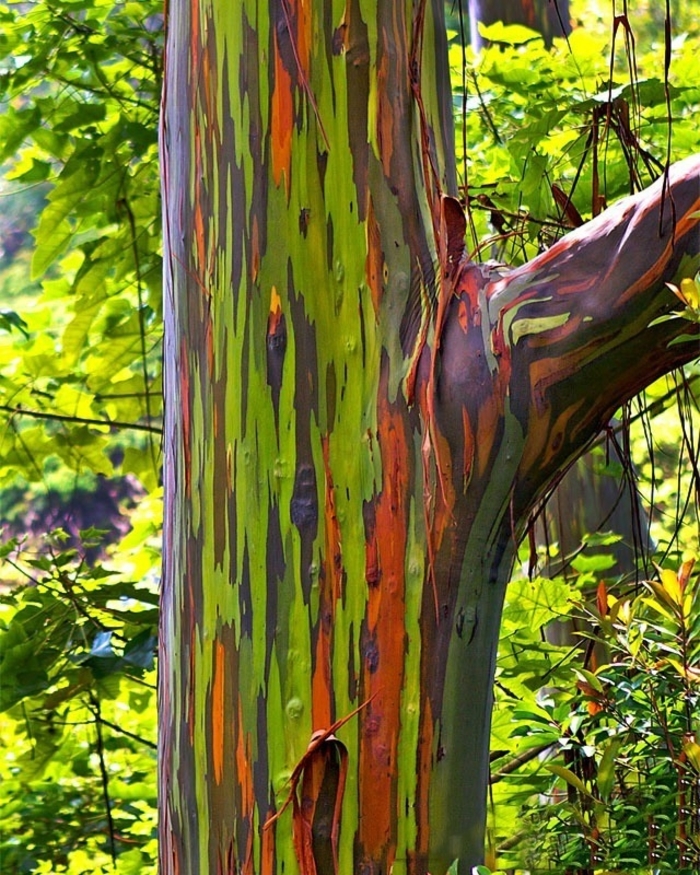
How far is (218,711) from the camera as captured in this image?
3.90 ft

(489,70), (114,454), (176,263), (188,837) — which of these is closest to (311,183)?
(176,263)

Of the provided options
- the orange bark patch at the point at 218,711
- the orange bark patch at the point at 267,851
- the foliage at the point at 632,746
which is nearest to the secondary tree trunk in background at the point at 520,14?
the foliage at the point at 632,746

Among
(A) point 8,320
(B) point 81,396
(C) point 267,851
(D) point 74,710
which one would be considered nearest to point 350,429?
(C) point 267,851

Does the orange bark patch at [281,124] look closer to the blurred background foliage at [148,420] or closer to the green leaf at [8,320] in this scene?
the blurred background foliage at [148,420]

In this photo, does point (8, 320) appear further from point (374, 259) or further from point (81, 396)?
point (374, 259)

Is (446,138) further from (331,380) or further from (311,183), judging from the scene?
(331,380)

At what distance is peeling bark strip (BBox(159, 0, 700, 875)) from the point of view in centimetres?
111

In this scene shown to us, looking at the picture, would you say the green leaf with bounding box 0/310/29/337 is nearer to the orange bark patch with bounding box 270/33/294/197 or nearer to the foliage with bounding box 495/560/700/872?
the orange bark patch with bounding box 270/33/294/197

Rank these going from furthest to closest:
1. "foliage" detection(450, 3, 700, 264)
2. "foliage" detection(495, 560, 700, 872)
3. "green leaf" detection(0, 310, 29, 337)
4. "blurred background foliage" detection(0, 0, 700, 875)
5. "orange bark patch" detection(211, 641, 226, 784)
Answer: "green leaf" detection(0, 310, 29, 337)
"foliage" detection(450, 3, 700, 264)
"blurred background foliage" detection(0, 0, 700, 875)
"orange bark patch" detection(211, 641, 226, 784)
"foliage" detection(495, 560, 700, 872)

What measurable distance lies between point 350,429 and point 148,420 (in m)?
1.40

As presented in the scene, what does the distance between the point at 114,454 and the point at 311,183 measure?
9336 mm

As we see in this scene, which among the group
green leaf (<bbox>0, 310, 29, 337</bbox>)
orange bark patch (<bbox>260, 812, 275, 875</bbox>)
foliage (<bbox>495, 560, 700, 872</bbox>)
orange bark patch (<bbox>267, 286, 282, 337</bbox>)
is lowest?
orange bark patch (<bbox>260, 812, 275, 875</bbox>)

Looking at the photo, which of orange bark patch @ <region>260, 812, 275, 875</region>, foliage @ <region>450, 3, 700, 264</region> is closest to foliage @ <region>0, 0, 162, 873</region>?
foliage @ <region>450, 3, 700, 264</region>

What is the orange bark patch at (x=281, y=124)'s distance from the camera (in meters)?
1.22
